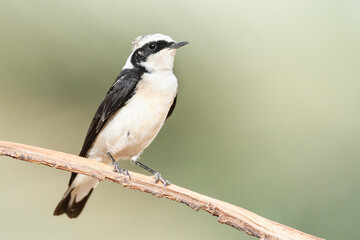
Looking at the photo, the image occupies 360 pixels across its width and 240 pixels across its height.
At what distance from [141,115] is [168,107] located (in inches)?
4.2

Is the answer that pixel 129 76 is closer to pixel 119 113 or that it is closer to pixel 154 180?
pixel 119 113

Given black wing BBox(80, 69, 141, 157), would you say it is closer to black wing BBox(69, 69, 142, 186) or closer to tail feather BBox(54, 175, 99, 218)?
black wing BBox(69, 69, 142, 186)

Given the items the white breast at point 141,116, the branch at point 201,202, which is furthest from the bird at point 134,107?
the branch at point 201,202

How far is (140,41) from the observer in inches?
62.7

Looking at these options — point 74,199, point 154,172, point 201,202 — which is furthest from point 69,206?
point 201,202

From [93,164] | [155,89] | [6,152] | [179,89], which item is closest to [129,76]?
[155,89]

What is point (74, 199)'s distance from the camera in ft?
5.36

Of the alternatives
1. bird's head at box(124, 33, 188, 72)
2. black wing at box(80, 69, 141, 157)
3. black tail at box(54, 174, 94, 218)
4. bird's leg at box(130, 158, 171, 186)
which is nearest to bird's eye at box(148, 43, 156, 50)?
bird's head at box(124, 33, 188, 72)

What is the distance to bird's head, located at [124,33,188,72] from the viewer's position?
1541 millimetres

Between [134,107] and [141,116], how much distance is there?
→ 0.13 ft

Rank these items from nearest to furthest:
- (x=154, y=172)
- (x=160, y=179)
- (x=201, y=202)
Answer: (x=201, y=202) → (x=160, y=179) → (x=154, y=172)

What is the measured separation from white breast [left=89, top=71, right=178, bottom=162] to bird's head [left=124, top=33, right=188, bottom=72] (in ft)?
0.10

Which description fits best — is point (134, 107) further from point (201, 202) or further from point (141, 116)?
point (201, 202)

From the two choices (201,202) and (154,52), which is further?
(154,52)
